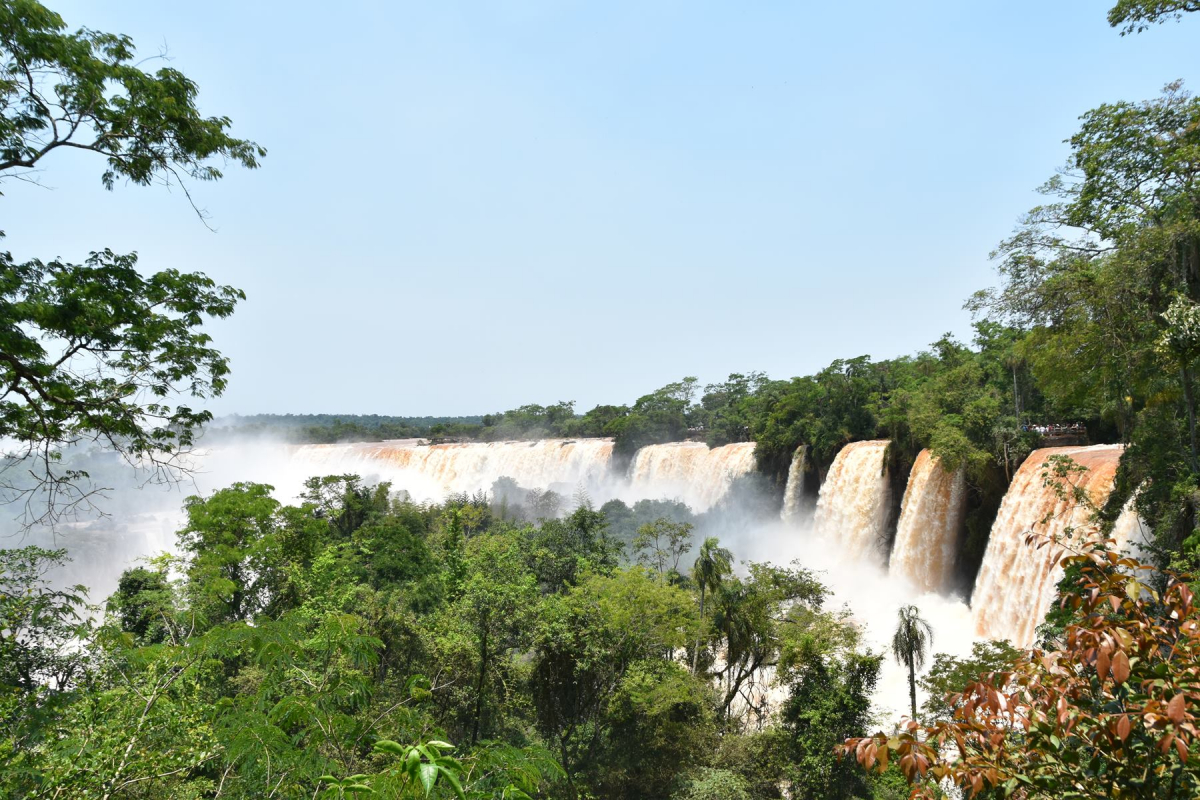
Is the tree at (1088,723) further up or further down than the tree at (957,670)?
further up

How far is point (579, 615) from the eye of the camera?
14.1 metres

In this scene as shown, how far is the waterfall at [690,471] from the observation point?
107ft

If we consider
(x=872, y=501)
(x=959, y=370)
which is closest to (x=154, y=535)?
(x=872, y=501)

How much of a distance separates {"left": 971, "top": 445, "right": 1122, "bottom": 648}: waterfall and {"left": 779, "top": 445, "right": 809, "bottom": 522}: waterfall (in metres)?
13.0

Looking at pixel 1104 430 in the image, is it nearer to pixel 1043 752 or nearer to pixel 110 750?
pixel 1043 752

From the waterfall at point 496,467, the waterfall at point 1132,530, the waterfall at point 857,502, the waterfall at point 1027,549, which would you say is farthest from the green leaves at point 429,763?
the waterfall at point 496,467

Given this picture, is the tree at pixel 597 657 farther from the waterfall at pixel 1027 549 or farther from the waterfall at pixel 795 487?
the waterfall at pixel 795 487

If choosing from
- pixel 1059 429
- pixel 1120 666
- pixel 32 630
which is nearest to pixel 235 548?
pixel 32 630

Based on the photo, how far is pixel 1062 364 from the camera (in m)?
11.9

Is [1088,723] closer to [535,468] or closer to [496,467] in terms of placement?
[535,468]

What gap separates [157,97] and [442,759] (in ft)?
16.8

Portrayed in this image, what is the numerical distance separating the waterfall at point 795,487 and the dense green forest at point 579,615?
0.77 m

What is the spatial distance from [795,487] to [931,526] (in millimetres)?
10421

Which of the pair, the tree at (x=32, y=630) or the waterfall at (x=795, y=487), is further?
the waterfall at (x=795, y=487)
